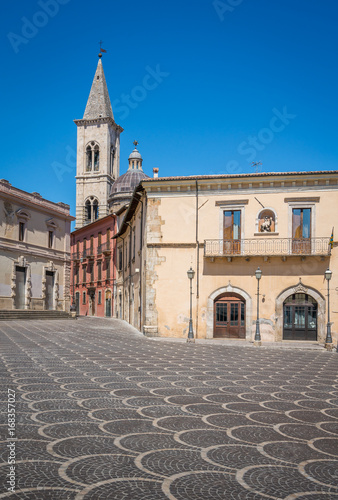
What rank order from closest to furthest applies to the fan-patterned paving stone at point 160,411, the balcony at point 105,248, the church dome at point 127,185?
1. the fan-patterned paving stone at point 160,411
2. the balcony at point 105,248
3. the church dome at point 127,185

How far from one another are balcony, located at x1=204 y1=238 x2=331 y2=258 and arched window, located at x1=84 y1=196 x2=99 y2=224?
5116cm

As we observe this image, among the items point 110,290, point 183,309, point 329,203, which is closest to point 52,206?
point 110,290

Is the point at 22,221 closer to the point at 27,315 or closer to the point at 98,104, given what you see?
the point at 27,315

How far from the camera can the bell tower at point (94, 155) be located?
73812 mm

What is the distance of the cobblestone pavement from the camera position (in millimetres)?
4309

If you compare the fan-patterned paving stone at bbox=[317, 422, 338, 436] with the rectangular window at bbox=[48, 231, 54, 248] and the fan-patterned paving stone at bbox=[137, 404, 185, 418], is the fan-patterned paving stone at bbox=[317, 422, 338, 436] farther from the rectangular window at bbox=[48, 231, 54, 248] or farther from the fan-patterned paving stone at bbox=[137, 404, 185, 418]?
the rectangular window at bbox=[48, 231, 54, 248]

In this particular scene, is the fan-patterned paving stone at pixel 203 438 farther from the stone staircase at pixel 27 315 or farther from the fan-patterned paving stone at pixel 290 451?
the stone staircase at pixel 27 315

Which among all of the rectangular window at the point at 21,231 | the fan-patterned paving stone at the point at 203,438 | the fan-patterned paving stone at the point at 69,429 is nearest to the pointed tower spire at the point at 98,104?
the rectangular window at the point at 21,231

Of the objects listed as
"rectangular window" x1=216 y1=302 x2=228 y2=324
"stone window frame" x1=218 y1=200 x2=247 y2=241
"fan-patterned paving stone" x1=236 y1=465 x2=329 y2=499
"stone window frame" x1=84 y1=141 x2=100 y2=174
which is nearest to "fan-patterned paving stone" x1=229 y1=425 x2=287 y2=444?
"fan-patterned paving stone" x1=236 y1=465 x2=329 y2=499

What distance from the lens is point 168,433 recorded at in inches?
235

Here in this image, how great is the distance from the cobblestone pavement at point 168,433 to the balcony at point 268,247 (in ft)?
41.1

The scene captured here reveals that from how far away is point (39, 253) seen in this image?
134 feet

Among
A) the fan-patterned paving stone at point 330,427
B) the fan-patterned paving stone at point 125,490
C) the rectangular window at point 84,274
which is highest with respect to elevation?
the rectangular window at point 84,274

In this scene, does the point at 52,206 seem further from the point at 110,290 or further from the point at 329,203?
the point at 329,203
